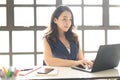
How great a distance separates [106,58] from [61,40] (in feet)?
2.30

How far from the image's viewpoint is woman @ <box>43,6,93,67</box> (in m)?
2.52

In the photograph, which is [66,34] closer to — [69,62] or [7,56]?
[69,62]

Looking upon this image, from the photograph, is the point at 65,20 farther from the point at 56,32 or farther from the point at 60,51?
the point at 60,51

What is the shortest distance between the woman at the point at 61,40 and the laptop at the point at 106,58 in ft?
1.31

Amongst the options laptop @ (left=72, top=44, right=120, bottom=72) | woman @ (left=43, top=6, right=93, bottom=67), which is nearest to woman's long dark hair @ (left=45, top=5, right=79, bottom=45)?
woman @ (left=43, top=6, right=93, bottom=67)

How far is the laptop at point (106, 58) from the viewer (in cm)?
201

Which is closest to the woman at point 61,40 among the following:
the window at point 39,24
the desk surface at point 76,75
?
the desk surface at point 76,75

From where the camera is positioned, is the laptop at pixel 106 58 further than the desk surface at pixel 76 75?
Yes

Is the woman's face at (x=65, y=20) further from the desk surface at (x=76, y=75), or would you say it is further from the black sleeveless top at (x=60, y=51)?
the desk surface at (x=76, y=75)

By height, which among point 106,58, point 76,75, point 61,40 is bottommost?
point 76,75

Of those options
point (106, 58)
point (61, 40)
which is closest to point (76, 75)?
point (106, 58)

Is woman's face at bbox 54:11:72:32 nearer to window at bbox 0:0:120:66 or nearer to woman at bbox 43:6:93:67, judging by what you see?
woman at bbox 43:6:93:67

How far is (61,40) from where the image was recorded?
2635 millimetres

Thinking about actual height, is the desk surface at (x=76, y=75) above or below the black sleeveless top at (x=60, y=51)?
below
